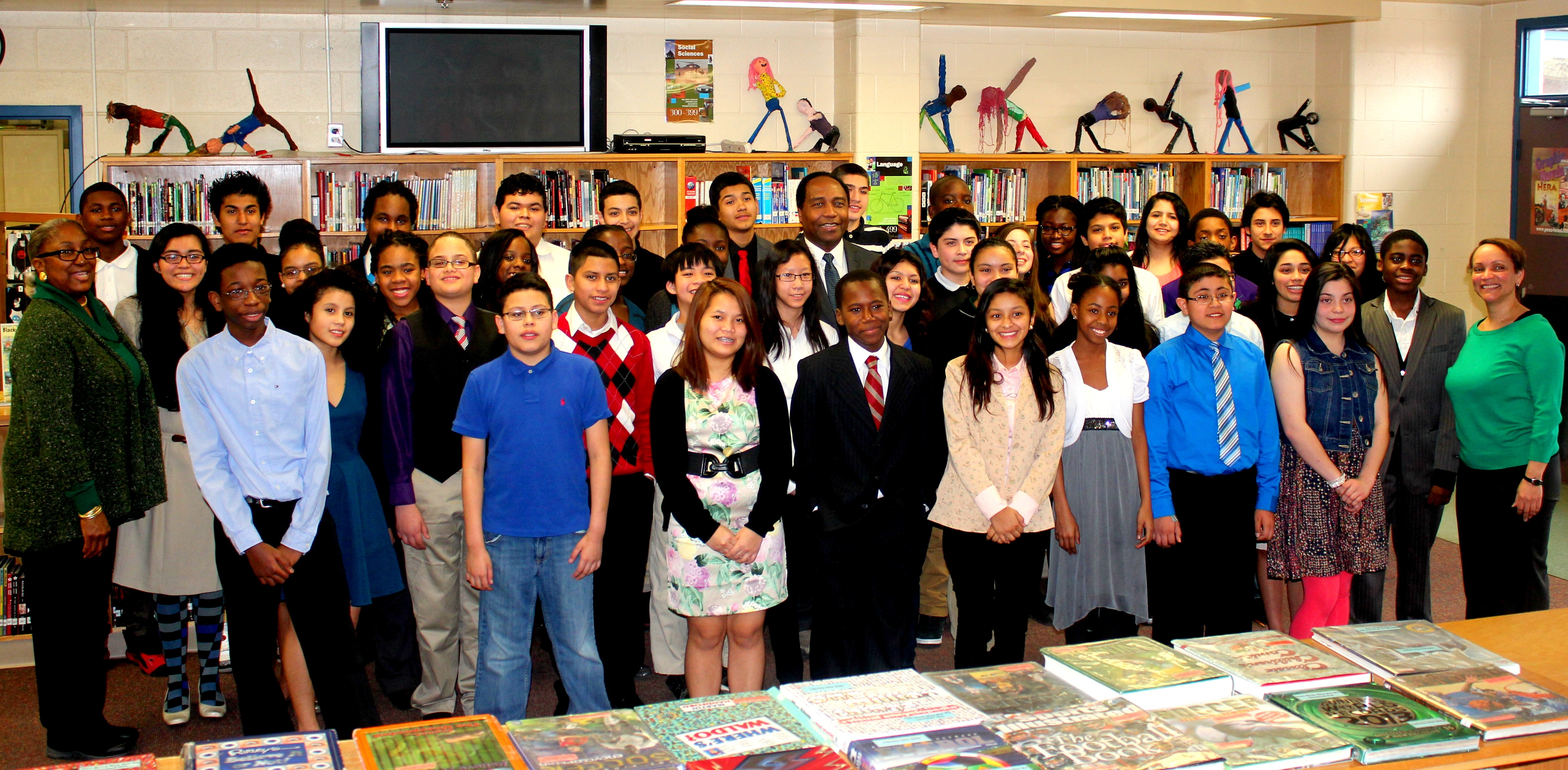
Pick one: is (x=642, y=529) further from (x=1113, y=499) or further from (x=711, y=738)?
(x=711, y=738)

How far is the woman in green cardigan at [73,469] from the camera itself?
2.82 m

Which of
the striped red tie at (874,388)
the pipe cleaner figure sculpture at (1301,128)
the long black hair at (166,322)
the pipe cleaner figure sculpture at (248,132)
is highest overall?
the pipe cleaner figure sculpture at (1301,128)

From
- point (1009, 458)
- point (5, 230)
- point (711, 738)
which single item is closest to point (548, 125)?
point (5, 230)

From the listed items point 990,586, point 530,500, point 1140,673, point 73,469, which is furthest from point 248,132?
point 1140,673

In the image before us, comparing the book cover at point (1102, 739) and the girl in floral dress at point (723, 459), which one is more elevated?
the girl in floral dress at point (723, 459)

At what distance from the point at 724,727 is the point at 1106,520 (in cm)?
182

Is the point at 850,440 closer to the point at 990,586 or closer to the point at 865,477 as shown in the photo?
the point at 865,477

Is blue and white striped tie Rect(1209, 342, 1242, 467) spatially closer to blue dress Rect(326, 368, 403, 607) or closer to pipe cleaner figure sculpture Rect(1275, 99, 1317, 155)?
blue dress Rect(326, 368, 403, 607)

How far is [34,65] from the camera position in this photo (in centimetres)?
579

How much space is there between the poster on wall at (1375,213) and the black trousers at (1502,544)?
391 centimetres

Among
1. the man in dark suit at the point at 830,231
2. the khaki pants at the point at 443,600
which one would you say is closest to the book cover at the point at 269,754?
A: the khaki pants at the point at 443,600

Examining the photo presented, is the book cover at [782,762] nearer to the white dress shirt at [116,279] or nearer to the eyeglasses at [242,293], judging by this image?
the eyeglasses at [242,293]

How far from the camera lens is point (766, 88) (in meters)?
6.46

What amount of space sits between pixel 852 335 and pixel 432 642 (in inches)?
56.2
